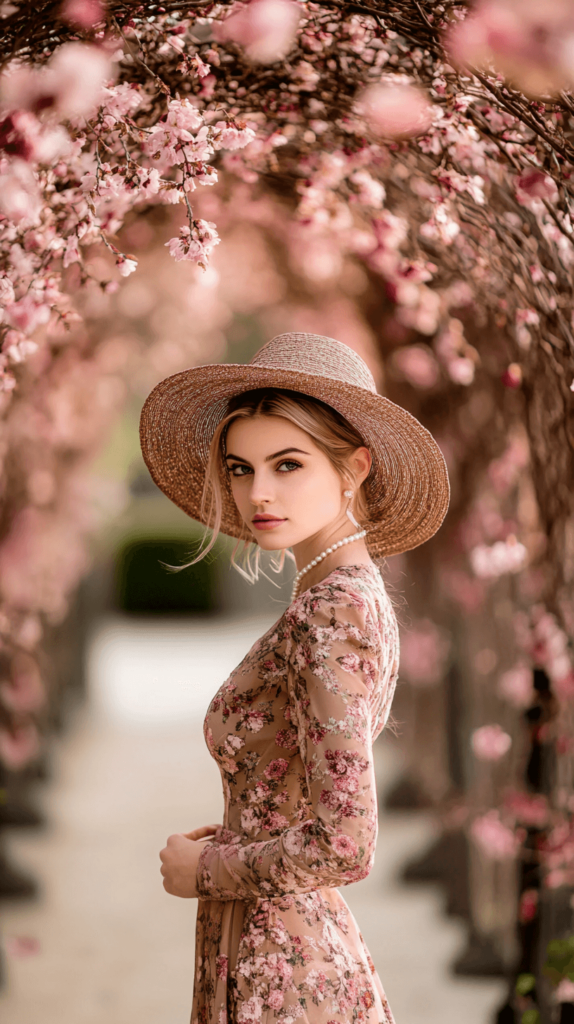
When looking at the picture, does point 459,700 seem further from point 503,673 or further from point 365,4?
point 365,4

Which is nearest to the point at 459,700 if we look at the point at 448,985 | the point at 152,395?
the point at 448,985

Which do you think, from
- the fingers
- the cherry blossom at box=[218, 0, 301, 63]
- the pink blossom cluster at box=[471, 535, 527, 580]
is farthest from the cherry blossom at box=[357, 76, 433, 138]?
the pink blossom cluster at box=[471, 535, 527, 580]

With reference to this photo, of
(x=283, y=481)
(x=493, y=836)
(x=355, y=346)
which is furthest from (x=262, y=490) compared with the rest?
(x=355, y=346)

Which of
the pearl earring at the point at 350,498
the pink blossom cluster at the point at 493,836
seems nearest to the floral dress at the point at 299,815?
the pearl earring at the point at 350,498

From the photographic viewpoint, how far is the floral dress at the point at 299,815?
1364mm

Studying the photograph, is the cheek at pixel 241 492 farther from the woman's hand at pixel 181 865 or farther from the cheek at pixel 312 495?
the woman's hand at pixel 181 865

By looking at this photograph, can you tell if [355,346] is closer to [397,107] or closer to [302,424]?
[397,107]

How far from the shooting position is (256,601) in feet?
58.3

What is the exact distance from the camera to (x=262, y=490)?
1.64 m

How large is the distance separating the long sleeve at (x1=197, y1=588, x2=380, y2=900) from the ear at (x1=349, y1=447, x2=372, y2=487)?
0.35 metres

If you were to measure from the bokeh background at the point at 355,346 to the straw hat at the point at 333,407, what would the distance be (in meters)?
0.22

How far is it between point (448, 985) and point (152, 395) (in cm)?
330

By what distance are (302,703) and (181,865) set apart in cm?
39

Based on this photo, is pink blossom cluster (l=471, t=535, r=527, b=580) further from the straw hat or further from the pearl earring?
→ the pearl earring
